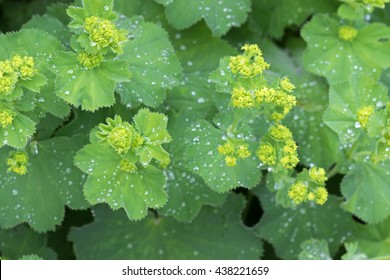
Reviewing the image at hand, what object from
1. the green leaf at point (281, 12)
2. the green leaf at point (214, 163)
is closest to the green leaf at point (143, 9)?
the green leaf at point (281, 12)

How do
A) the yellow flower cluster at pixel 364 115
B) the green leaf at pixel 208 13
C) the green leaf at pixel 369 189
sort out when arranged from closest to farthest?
the yellow flower cluster at pixel 364 115, the green leaf at pixel 369 189, the green leaf at pixel 208 13

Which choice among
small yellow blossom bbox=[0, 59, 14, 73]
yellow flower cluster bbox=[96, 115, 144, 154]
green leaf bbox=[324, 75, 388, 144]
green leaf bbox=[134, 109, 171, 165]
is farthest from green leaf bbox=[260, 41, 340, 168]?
small yellow blossom bbox=[0, 59, 14, 73]

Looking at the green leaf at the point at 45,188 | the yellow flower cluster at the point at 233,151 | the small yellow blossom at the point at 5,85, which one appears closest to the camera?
the small yellow blossom at the point at 5,85

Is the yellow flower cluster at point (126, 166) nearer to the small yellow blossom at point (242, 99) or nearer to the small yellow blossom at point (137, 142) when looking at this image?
the small yellow blossom at point (137, 142)

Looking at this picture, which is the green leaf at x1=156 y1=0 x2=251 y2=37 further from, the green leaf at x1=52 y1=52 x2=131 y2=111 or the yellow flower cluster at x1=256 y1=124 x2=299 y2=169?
the yellow flower cluster at x1=256 y1=124 x2=299 y2=169

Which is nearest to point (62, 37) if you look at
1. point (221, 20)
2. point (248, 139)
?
point (221, 20)

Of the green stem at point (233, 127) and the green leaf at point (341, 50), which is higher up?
the green stem at point (233, 127)

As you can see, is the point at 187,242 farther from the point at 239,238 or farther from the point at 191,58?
the point at 191,58

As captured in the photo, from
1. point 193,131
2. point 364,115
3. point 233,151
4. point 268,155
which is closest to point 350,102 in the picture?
point 364,115

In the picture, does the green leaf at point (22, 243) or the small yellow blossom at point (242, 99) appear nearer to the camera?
the small yellow blossom at point (242, 99)
